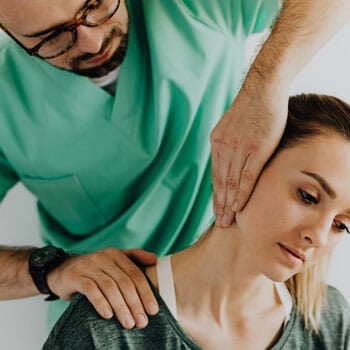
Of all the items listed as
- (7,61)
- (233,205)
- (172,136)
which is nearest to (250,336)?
(233,205)

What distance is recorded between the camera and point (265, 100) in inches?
36.0

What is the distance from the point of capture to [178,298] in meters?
1.11

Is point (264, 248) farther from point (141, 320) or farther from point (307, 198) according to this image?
point (141, 320)

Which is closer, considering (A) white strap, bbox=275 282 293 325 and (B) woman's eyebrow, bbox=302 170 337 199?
(B) woman's eyebrow, bbox=302 170 337 199

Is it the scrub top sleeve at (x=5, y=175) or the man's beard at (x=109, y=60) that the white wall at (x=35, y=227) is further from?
the man's beard at (x=109, y=60)

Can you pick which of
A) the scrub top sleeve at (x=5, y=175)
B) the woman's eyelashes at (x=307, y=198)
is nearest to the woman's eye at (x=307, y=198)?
the woman's eyelashes at (x=307, y=198)

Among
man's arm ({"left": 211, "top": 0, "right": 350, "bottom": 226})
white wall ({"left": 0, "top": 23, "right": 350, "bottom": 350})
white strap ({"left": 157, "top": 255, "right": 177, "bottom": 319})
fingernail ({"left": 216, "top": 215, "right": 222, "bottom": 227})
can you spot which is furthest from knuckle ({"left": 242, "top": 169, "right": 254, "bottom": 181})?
white wall ({"left": 0, "top": 23, "right": 350, "bottom": 350})

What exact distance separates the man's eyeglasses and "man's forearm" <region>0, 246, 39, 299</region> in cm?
41

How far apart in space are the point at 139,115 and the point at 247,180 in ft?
1.06

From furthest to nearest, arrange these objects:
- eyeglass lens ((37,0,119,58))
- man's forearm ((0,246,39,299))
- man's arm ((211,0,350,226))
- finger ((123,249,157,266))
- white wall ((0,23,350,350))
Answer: white wall ((0,23,350,350)), man's forearm ((0,246,39,299)), finger ((123,249,157,266)), eyeglass lens ((37,0,119,58)), man's arm ((211,0,350,226))

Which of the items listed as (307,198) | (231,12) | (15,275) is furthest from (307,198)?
(15,275)

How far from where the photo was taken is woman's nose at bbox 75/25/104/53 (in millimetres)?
1042

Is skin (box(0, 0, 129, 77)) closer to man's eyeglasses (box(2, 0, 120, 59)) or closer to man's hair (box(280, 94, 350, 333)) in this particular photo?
man's eyeglasses (box(2, 0, 120, 59))

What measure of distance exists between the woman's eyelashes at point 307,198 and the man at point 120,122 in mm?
83
